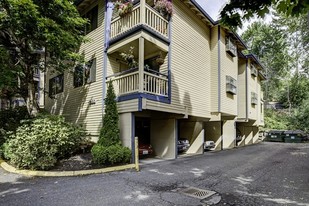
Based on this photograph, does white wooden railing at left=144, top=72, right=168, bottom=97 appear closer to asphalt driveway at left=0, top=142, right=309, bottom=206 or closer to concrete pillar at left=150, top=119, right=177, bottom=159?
concrete pillar at left=150, top=119, right=177, bottom=159

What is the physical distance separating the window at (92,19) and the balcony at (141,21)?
5.37 feet

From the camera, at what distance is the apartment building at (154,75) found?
32.5ft

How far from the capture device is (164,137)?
11875 mm

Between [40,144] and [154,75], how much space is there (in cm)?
511

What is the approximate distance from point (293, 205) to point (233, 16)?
4.32 m

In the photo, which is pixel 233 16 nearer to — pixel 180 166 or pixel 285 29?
pixel 180 166

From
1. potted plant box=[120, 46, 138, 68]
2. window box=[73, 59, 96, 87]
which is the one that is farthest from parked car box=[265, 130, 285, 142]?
window box=[73, 59, 96, 87]

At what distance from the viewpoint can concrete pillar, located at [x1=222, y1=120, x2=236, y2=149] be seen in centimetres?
1769

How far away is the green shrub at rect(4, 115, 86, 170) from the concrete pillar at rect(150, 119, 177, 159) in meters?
4.37

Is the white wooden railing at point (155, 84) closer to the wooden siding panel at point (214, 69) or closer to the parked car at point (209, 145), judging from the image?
the wooden siding panel at point (214, 69)

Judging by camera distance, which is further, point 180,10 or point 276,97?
point 276,97

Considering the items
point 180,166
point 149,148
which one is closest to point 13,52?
point 149,148

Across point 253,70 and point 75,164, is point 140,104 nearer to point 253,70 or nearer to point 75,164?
point 75,164

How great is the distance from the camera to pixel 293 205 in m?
5.14
